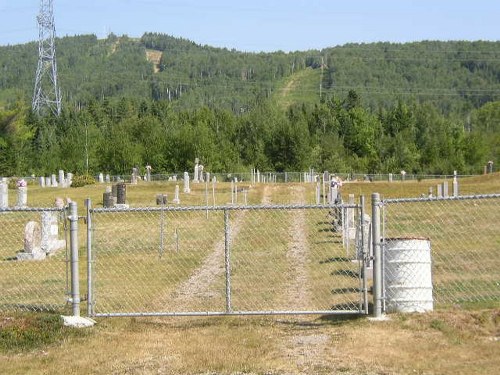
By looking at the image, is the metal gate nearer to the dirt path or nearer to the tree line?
the dirt path

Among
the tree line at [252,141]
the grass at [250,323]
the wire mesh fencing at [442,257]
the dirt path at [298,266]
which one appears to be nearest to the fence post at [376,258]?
the wire mesh fencing at [442,257]

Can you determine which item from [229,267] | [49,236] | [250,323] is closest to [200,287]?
[229,267]

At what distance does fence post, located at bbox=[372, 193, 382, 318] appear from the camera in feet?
33.6

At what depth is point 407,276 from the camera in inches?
415

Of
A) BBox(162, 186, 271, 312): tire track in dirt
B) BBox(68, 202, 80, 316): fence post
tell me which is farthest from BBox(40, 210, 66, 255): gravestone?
BBox(68, 202, 80, 316): fence post

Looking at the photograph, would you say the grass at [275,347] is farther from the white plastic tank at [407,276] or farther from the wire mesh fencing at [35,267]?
the wire mesh fencing at [35,267]

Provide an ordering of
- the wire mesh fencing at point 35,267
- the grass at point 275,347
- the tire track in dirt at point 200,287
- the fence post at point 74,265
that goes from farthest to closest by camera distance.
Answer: the tire track in dirt at point 200,287 < the wire mesh fencing at point 35,267 < the fence post at point 74,265 < the grass at point 275,347

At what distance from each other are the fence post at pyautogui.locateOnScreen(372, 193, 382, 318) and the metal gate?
0.14m

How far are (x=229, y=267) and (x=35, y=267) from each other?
7.41 metres

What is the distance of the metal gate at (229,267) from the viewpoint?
1156cm

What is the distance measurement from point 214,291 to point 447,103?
602 feet

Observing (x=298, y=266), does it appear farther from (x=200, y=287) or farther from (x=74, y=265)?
(x=74, y=265)

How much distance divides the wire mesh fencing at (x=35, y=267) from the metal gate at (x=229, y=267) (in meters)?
0.76

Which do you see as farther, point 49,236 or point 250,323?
point 49,236
